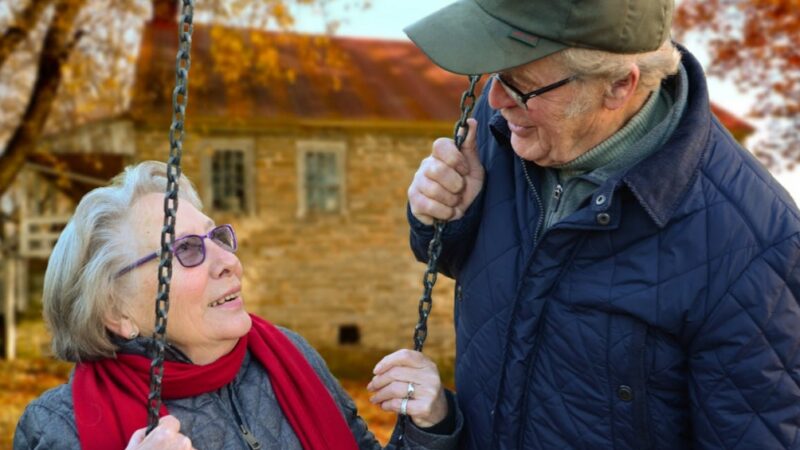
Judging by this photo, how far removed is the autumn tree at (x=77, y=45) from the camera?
1110 cm

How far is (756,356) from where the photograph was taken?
6.05ft

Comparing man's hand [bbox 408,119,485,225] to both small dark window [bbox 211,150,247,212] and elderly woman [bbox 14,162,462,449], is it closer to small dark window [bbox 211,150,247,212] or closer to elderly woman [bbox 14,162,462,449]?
elderly woman [bbox 14,162,462,449]

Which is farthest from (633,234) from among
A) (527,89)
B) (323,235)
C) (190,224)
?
(323,235)

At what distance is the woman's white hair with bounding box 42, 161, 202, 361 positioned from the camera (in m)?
2.29

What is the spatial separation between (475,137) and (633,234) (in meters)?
0.61

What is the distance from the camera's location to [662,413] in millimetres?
1982

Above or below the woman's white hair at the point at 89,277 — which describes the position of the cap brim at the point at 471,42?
above

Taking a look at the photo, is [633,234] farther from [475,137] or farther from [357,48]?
[357,48]

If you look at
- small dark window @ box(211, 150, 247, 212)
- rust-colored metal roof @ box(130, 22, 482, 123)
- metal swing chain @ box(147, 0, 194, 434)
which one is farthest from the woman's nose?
small dark window @ box(211, 150, 247, 212)

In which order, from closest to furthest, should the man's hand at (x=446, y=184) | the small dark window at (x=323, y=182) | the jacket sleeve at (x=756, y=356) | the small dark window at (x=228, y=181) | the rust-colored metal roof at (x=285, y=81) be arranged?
the jacket sleeve at (x=756, y=356) < the man's hand at (x=446, y=184) < the rust-colored metal roof at (x=285, y=81) < the small dark window at (x=228, y=181) < the small dark window at (x=323, y=182)

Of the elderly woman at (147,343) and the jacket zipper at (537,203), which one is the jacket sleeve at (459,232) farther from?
the elderly woman at (147,343)

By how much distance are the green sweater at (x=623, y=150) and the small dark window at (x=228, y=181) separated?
1307 centimetres

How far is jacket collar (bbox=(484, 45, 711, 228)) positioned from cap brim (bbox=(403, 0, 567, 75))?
35 cm

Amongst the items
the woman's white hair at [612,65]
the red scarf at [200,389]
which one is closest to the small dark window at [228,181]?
the red scarf at [200,389]
